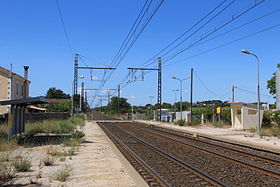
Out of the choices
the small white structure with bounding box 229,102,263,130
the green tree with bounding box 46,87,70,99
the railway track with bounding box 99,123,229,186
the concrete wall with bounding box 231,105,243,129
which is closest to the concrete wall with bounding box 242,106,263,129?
the small white structure with bounding box 229,102,263,130

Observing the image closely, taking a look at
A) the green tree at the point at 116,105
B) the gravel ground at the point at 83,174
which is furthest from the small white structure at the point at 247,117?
the green tree at the point at 116,105

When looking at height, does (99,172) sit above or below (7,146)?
below

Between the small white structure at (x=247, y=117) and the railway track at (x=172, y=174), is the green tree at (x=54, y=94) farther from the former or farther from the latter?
the railway track at (x=172, y=174)

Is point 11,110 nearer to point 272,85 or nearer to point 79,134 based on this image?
point 79,134

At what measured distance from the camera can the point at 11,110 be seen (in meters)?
18.2

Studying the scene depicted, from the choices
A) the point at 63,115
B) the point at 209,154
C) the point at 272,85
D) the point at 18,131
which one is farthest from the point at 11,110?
the point at 272,85

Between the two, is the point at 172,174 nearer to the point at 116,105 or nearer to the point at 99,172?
the point at 99,172

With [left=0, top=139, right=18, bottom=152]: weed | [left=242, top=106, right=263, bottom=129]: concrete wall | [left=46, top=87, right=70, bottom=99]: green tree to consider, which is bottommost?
[left=0, top=139, right=18, bottom=152]: weed

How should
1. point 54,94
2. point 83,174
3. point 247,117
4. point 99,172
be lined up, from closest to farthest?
point 83,174
point 99,172
point 247,117
point 54,94

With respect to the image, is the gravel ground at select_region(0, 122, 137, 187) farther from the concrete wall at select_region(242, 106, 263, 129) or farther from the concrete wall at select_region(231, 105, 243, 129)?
the concrete wall at select_region(231, 105, 243, 129)

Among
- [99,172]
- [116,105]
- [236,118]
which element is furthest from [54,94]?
[99,172]

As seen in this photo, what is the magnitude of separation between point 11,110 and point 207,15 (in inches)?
484

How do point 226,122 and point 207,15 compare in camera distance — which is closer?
point 207,15

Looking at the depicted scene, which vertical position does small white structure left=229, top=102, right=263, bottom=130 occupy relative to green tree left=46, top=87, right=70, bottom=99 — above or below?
below
